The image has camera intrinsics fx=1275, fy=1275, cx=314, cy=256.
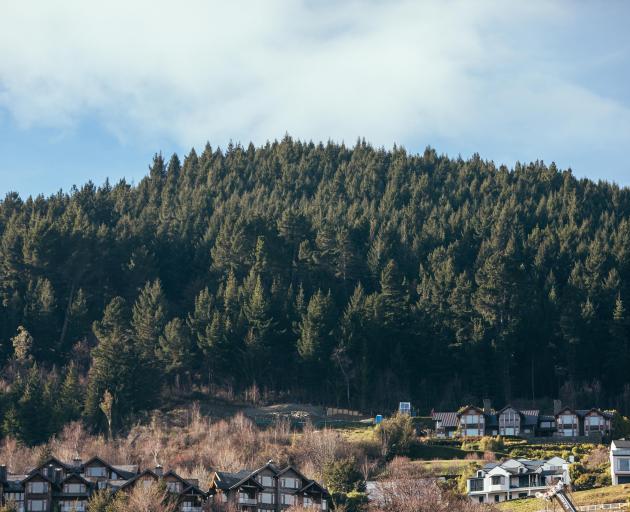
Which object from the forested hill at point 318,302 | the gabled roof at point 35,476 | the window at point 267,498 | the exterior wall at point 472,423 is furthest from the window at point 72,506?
the exterior wall at point 472,423

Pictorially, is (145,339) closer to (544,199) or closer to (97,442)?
(97,442)

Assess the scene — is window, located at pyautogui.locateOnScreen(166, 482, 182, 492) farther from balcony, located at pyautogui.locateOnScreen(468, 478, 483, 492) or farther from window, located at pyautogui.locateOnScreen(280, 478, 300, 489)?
balcony, located at pyautogui.locateOnScreen(468, 478, 483, 492)

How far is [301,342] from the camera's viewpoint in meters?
112

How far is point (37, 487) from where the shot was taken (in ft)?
275

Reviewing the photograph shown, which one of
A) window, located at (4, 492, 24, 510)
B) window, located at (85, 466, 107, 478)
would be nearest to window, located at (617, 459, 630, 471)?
window, located at (85, 466, 107, 478)

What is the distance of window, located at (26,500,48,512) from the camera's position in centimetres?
8331

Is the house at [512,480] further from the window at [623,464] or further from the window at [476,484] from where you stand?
the window at [623,464]

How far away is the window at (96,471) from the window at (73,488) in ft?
→ 6.52

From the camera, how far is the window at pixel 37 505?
273 ft

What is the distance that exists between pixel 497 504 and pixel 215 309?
38156 mm

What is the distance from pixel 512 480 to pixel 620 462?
758cm

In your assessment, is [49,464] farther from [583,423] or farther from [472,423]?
[583,423]

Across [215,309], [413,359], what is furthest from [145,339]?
[413,359]

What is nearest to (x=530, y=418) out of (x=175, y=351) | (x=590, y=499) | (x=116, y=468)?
(x=590, y=499)
